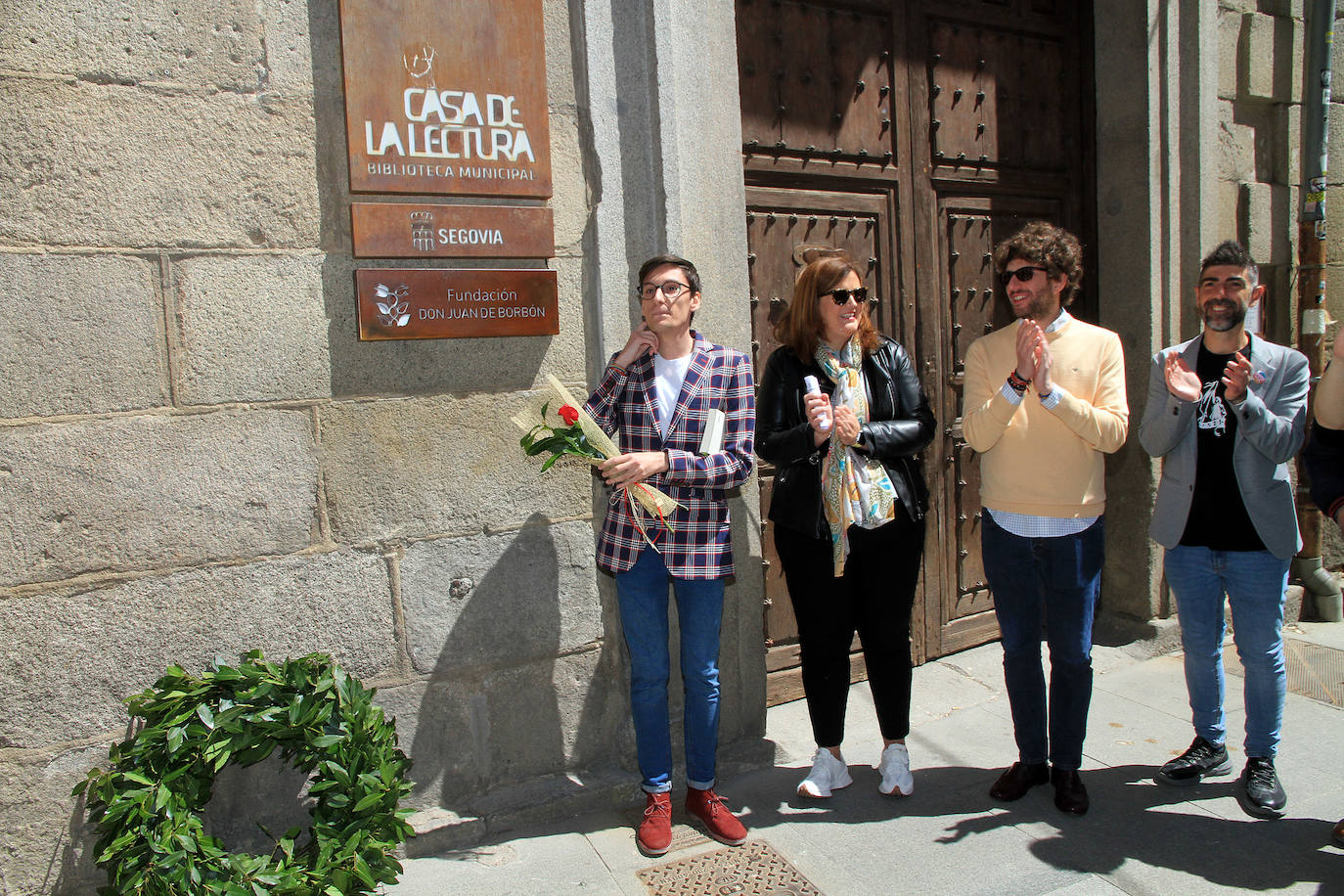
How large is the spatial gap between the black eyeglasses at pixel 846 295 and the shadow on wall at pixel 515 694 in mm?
1341

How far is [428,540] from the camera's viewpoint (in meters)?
3.33

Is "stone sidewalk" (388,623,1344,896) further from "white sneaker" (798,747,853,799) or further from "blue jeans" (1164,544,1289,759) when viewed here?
"blue jeans" (1164,544,1289,759)

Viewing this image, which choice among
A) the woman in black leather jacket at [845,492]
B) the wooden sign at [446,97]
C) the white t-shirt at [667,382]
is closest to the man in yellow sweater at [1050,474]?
the woman in black leather jacket at [845,492]

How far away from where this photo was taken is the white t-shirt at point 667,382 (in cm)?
322

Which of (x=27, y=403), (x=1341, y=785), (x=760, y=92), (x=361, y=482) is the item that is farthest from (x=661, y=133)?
(x=1341, y=785)

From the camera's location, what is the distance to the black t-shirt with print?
3.33 m

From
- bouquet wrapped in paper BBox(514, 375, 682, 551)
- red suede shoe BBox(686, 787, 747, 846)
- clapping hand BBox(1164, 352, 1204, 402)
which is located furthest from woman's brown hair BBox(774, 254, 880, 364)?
red suede shoe BBox(686, 787, 747, 846)

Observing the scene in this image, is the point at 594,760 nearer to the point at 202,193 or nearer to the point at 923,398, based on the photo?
the point at 923,398

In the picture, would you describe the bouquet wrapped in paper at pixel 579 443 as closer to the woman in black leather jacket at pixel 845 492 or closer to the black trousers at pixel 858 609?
the woman in black leather jacket at pixel 845 492

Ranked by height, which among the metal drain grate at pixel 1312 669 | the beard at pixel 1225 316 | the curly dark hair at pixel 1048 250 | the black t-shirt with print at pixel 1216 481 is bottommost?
the metal drain grate at pixel 1312 669

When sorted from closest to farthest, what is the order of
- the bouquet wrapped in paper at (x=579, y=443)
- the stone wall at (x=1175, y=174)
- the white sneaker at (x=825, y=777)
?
the bouquet wrapped in paper at (x=579, y=443) → the white sneaker at (x=825, y=777) → the stone wall at (x=1175, y=174)

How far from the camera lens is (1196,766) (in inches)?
139

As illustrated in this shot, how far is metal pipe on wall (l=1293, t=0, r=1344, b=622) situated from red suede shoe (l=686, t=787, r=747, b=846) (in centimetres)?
399

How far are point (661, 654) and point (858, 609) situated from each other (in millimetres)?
767
